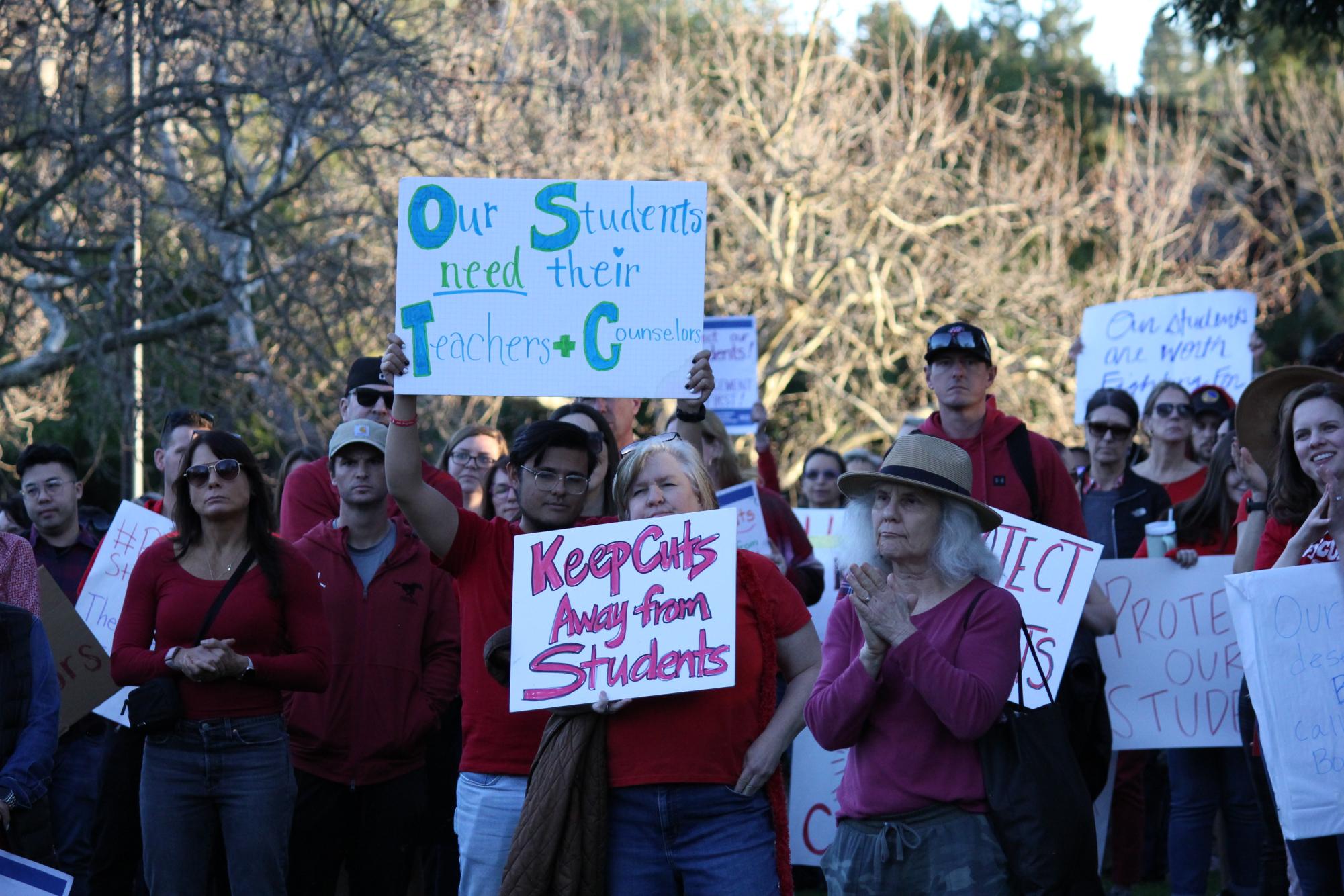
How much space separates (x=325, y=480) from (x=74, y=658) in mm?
1119

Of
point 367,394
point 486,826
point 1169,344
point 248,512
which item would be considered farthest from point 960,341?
point 1169,344

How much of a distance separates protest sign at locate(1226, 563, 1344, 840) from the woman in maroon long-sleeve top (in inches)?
112

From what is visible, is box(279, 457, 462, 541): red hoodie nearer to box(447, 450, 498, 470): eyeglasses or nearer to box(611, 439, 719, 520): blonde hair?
box(447, 450, 498, 470): eyeglasses

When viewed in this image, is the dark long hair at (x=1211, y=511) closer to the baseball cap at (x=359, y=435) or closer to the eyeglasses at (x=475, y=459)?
the eyeglasses at (x=475, y=459)

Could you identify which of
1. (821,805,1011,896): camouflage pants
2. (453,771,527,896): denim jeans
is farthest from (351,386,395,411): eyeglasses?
(821,805,1011,896): camouflage pants

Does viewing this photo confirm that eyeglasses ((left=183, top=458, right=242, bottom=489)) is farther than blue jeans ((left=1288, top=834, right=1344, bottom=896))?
Yes

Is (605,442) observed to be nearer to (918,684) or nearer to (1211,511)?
(918,684)

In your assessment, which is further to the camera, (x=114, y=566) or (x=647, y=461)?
(x=114, y=566)

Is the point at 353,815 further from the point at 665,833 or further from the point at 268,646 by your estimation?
the point at 665,833

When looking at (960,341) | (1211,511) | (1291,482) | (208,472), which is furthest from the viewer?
(1211,511)

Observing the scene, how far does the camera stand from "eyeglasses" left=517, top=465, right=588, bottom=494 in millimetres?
4340

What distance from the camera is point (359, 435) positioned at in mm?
5484

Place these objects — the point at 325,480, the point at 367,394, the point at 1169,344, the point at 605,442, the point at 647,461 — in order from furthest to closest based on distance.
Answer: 1. the point at 1169,344
2. the point at 325,480
3. the point at 367,394
4. the point at 605,442
5. the point at 647,461

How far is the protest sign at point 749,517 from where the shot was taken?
6.63 meters
